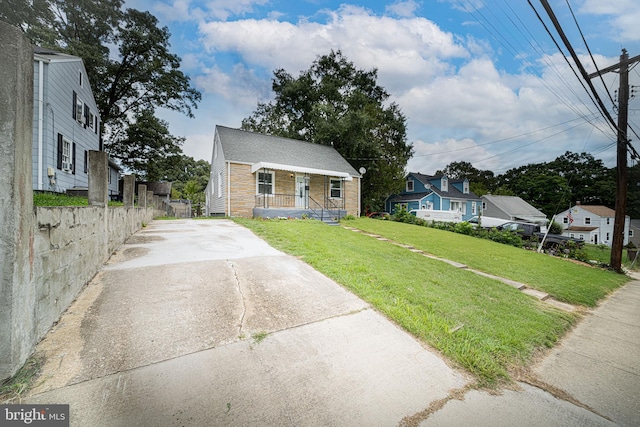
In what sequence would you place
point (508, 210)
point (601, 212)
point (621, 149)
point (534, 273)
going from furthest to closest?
point (508, 210), point (601, 212), point (621, 149), point (534, 273)

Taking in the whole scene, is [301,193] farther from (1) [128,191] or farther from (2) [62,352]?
(2) [62,352]

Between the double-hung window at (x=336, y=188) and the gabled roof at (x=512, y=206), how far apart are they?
2551 cm

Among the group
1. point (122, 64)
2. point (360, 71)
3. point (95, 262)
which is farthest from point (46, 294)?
point (360, 71)

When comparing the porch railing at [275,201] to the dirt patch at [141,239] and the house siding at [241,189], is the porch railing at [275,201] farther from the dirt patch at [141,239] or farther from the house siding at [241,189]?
Answer: the dirt patch at [141,239]

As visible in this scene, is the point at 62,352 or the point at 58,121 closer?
the point at 62,352

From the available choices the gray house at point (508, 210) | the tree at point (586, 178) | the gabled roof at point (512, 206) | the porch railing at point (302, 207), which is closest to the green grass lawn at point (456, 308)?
the porch railing at point (302, 207)

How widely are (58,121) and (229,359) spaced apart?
14018 mm

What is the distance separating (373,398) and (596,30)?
28.7ft

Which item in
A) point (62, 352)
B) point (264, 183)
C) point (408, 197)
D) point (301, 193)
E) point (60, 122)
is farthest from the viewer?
point (408, 197)

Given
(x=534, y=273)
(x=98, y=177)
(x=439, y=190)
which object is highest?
(x=439, y=190)

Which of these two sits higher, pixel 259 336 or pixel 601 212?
pixel 601 212

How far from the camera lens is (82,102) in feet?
42.4

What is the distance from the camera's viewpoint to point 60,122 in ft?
34.7

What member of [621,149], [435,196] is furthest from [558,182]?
[621,149]
